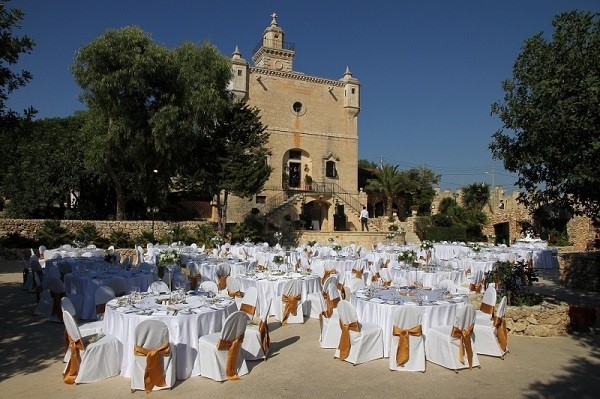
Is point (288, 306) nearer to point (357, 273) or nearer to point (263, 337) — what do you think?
point (263, 337)

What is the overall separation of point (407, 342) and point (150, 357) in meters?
3.29

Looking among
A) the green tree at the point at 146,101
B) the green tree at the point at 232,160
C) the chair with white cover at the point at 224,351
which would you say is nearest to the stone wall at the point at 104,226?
the green tree at the point at 146,101

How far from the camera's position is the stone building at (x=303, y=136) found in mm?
32875

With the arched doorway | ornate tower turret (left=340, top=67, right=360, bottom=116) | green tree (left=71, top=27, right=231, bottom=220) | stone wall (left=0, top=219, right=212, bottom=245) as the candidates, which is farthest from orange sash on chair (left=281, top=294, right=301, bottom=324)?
ornate tower turret (left=340, top=67, right=360, bottom=116)

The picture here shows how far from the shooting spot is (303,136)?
35.3m

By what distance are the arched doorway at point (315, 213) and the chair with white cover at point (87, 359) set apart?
26.5 metres

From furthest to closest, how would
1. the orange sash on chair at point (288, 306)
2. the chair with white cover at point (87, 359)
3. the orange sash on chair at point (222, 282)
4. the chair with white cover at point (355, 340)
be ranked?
the orange sash on chair at point (222, 282) < the orange sash on chair at point (288, 306) < the chair with white cover at point (355, 340) < the chair with white cover at point (87, 359)

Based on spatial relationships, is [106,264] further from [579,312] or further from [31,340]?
[579,312]

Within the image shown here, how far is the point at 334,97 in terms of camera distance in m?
36.7

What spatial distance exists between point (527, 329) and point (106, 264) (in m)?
9.64

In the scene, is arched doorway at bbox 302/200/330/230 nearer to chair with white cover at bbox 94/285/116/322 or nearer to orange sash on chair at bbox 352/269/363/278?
orange sash on chair at bbox 352/269/363/278

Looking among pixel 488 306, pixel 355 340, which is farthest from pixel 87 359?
pixel 488 306

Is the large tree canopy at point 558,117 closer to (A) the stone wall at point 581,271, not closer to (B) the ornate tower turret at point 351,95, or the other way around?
(A) the stone wall at point 581,271

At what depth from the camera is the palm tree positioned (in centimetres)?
3509
